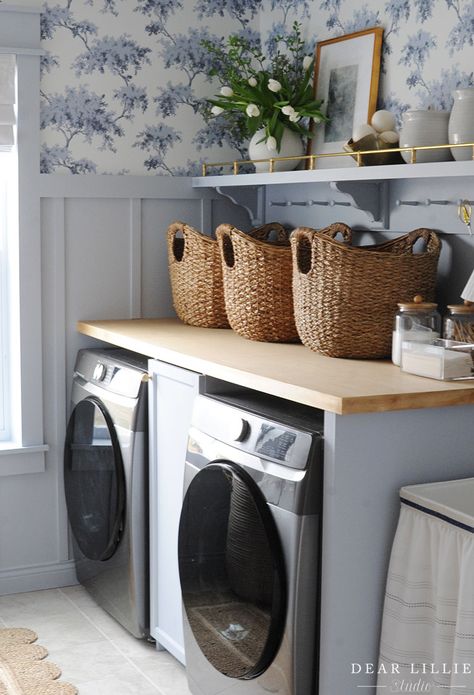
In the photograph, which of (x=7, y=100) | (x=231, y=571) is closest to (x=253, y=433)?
(x=231, y=571)

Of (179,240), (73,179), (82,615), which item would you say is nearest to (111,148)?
(73,179)

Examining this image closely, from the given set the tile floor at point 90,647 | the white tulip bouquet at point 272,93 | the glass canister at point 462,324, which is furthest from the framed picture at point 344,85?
the tile floor at point 90,647

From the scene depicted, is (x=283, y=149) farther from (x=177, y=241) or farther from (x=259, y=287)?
(x=259, y=287)

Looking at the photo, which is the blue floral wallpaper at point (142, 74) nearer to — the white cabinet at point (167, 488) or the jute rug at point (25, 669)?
the white cabinet at point (167, 488)

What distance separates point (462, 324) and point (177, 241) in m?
1.40

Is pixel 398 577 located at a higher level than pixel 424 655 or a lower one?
higher

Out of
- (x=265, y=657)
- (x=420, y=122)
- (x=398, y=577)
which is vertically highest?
(x=420, y=122)

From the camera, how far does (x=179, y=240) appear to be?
11.7 ft

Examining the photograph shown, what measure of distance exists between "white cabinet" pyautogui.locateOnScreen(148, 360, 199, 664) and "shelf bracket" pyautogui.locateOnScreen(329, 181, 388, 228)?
2.44 feet

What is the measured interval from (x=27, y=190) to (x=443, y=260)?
1.49m

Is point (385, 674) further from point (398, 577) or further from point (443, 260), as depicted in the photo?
point (443, 260)

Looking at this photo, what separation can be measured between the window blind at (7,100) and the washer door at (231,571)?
59.3 inches

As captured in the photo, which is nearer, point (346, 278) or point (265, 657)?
point (265, 657)

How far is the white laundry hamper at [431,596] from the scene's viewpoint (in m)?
1.94
